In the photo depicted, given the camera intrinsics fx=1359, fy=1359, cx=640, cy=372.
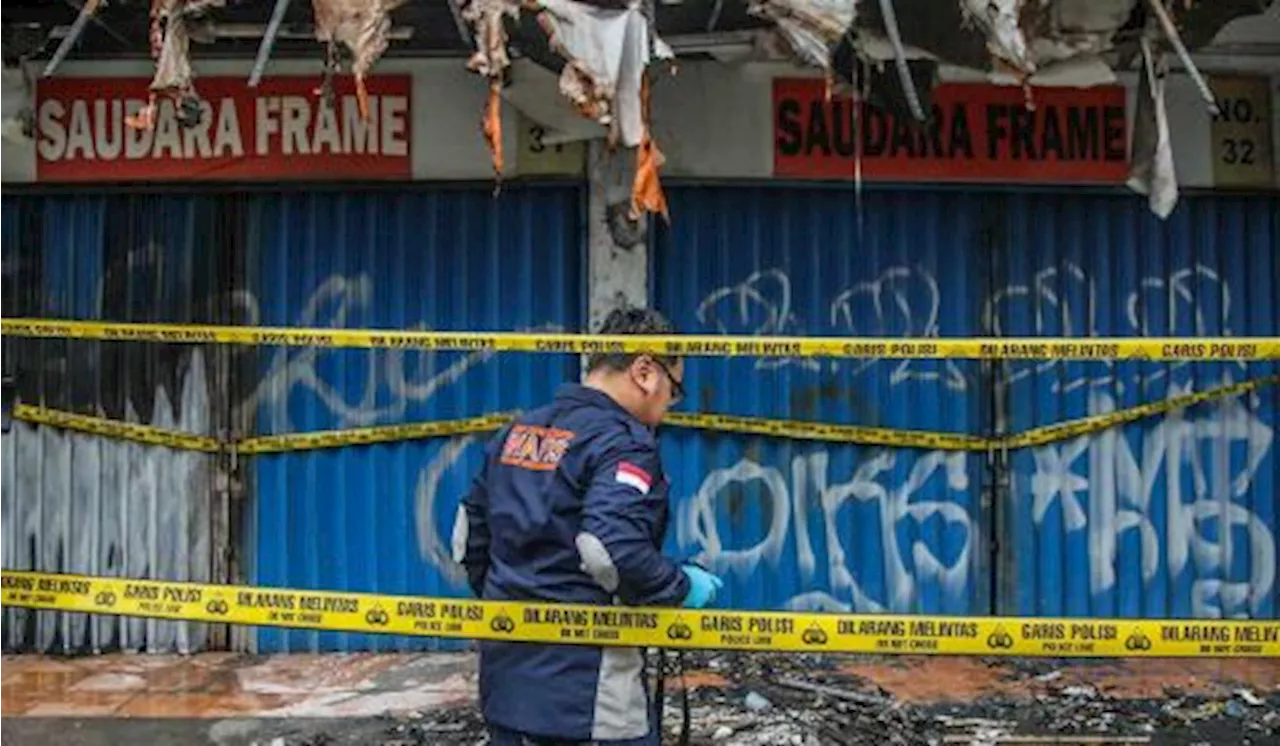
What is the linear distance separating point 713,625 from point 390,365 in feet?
11.9

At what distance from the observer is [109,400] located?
24.3 feet

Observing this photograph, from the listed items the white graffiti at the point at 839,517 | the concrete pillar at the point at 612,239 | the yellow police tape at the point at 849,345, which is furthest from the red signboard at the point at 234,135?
the white graffiti at the point at 839,517

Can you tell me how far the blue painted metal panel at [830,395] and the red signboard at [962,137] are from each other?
0.20 m

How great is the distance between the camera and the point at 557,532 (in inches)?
145

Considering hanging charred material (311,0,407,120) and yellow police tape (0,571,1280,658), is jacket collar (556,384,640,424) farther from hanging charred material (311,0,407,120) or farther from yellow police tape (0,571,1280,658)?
hanging charred material (311,0,407,120)

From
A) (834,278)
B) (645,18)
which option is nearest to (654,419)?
(645,18)

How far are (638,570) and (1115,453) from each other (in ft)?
15.2

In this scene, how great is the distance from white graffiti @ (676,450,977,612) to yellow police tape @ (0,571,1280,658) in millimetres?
3028

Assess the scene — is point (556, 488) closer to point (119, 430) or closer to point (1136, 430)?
point (119, 430)

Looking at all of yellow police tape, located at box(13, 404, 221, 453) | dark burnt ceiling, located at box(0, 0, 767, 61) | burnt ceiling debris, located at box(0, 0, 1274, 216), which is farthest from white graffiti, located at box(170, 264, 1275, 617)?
dark burnt ceiling, located at box(0, 0, 767, 61)

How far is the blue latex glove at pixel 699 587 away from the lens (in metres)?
3.86

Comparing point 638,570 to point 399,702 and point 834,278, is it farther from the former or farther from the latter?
point 834,278

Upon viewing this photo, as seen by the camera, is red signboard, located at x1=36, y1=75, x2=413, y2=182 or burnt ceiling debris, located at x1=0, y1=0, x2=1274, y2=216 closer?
burnt ceiling debris, located at x1=0, y1=0, x2=1274, y2=216

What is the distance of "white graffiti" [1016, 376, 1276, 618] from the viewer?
739 cm
